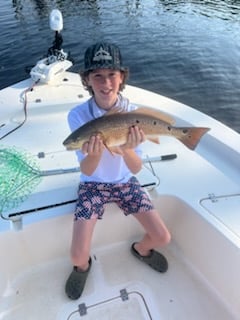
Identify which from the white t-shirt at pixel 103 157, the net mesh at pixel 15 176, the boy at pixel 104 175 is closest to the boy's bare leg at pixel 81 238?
the boy at pixel 104 175

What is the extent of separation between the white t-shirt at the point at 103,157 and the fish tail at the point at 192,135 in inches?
14.8

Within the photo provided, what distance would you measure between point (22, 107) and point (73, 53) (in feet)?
20.6

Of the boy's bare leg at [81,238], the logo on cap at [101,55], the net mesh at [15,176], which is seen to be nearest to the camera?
the logo on cap at [101,55]

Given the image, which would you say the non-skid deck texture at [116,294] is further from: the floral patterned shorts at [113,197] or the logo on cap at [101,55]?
the logo on cap at [101,55]

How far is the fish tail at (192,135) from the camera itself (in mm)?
1999

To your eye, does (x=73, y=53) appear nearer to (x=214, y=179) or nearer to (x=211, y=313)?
(x=214, y=179)

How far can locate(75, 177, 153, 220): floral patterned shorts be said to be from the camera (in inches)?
87.0

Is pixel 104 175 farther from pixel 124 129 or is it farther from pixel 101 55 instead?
pixel 101 55

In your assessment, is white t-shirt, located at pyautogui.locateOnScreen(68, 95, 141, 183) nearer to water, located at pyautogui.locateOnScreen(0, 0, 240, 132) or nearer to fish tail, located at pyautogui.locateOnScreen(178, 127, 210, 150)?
fish tail, located at pyautogui.locateOnScreen(178, 127, 210, 150)

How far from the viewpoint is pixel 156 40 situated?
9.88 m

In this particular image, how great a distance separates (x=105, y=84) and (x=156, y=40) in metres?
8.55

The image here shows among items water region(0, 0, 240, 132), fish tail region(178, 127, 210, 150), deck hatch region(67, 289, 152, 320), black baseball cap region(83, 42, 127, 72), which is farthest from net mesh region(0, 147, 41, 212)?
water region(0, 0, 240, 132)

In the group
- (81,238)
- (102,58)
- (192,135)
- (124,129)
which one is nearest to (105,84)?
(102,58)

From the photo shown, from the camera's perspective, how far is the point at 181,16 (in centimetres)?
1173
